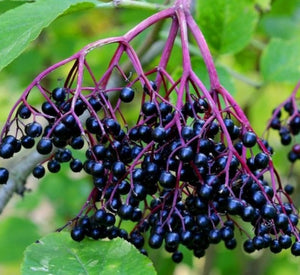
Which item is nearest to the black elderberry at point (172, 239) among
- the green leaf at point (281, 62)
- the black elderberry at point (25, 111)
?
the black elderberry at point (25, 111)

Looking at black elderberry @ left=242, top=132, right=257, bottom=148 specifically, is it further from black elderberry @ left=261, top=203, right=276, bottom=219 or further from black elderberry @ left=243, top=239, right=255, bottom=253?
black elderberry @ left=243, top=239, right=255, bottom=253

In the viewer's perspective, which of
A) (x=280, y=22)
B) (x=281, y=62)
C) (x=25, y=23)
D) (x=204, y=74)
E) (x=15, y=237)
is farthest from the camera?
(x=280, y=22)

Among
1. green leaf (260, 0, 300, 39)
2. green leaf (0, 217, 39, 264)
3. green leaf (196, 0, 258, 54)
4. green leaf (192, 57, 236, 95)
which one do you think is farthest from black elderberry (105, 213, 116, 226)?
green leaf (260, 0, 300, 39)

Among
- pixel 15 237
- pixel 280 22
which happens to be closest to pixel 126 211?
pixel 15 237

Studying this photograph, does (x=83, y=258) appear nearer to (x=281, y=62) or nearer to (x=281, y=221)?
(x=281, y=221)

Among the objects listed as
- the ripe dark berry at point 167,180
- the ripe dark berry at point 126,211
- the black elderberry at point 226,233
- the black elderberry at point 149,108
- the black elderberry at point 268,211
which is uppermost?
the black elderberry at point 149,108

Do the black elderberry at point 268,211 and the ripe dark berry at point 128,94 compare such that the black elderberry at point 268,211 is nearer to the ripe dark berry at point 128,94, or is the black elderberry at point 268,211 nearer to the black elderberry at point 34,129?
the ripe dark berry at point 128,94
